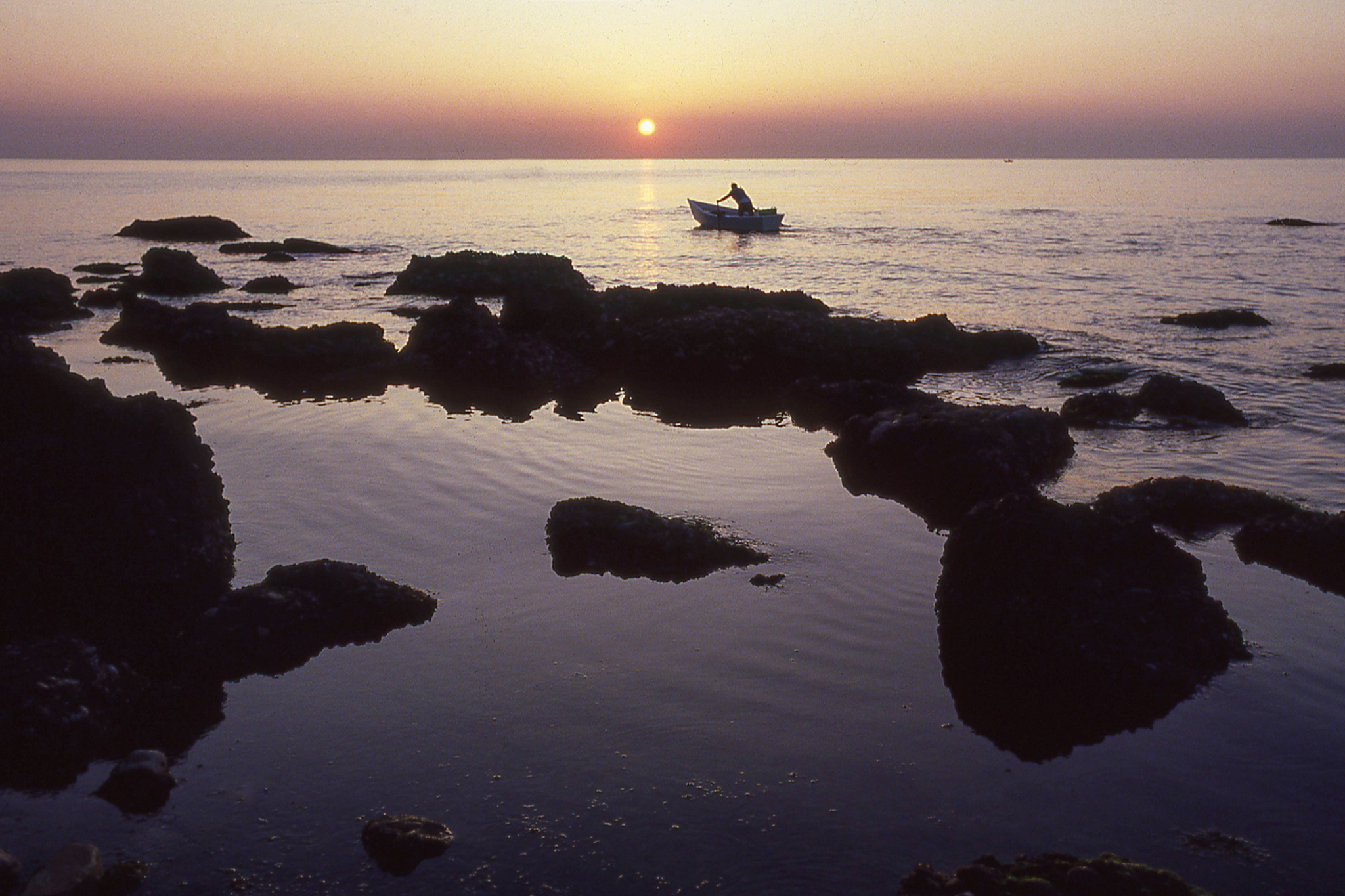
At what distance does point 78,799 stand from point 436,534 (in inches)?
192

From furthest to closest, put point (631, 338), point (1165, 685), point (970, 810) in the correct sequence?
point (631, 338) < point (1165, 685) < point (970, 810)

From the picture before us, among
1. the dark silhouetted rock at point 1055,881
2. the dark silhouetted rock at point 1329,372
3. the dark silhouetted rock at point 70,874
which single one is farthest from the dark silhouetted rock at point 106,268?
the dark silhouetted rock at point 1055,881

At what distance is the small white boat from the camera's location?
66875 mm

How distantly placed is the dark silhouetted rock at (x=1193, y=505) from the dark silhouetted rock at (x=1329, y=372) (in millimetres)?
11408

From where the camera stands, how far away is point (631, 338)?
21.3 m

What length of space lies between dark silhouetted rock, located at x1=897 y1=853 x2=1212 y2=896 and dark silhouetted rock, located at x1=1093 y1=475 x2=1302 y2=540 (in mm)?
6263

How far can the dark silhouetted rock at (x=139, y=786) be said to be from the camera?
5.96 meters

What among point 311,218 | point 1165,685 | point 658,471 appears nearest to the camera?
point 1165,685

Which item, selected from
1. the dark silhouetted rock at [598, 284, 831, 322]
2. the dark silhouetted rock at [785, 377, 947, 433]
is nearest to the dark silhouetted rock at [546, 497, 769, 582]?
the dark silhouetted rock at [785, 377, 947, 433]

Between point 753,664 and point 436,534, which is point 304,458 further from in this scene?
point 753,664

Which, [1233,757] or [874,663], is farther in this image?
[874,663]

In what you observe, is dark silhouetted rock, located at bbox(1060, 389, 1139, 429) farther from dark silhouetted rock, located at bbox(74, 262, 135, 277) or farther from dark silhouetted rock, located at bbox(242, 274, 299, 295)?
dark silhouetted rock, located at bbox(74, 262, 135, 277)

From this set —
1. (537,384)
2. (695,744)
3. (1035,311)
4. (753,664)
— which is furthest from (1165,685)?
(1035,311)

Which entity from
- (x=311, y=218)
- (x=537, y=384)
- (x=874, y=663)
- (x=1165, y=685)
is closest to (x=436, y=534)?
(x=874, y=663)
